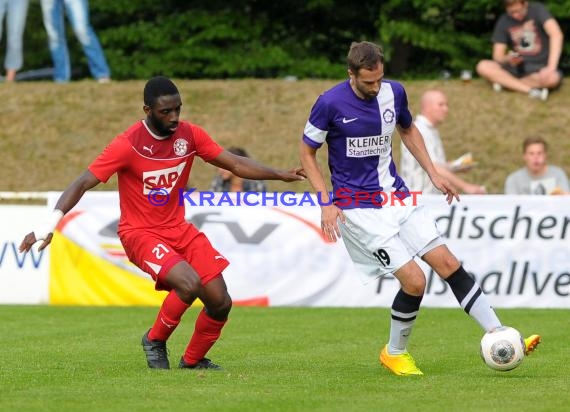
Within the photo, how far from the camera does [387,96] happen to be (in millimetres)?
9344

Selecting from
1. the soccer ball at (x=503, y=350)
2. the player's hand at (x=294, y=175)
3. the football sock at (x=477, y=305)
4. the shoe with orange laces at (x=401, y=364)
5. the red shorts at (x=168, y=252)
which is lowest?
the shoe with orange laces at (x=401, y=364)

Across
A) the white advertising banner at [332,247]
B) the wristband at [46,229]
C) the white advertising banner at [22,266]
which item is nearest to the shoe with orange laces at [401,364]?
the wristband at [46,229]

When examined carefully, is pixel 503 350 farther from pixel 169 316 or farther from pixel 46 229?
pixel 46 229

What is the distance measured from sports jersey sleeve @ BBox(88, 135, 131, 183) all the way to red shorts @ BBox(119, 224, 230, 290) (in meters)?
0.49

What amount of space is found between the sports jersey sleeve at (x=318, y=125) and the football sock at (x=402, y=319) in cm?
122

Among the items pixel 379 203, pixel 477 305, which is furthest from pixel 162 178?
pixel 477 305

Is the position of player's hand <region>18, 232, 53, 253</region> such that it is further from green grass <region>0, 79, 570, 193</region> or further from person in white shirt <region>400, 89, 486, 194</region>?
green grass <region>0, 79, 570, 193</region>

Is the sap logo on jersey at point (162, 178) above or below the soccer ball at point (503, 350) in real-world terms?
above

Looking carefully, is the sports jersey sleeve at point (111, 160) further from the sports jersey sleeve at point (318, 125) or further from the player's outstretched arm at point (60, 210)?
the sports jersey sleeve at point (318, 125)

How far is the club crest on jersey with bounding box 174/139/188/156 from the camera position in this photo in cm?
945

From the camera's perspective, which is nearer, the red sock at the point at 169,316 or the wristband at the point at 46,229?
the wristband at the point at 46,229

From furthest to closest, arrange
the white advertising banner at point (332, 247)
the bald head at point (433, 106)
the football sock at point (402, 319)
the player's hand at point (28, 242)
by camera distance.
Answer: the white advertising banner at point (332, 247)
the bald head at point (433, 106)
the football sock at point (402, 319)
the player's hand at point (28, 242)

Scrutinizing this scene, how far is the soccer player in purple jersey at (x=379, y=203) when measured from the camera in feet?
30.1

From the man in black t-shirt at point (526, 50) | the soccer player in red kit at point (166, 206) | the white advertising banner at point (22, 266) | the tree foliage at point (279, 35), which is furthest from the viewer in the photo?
the tree foliage at point (279, 35)
